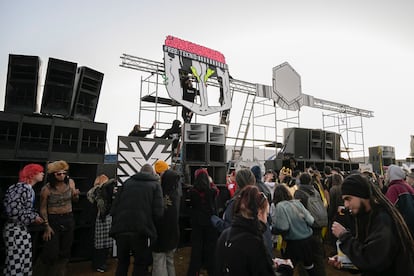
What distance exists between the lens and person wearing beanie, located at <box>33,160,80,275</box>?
305 cm

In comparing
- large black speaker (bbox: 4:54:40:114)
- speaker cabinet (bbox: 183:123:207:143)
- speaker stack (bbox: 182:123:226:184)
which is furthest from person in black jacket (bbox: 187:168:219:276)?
large black speaker (bbox: 4:54:40:114)

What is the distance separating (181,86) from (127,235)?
603 cm

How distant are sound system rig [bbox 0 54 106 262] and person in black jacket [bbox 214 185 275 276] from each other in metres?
3.23

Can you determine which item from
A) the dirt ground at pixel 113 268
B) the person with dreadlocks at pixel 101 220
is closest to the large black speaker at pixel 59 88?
the person with dreadlocks at pixel 101 220

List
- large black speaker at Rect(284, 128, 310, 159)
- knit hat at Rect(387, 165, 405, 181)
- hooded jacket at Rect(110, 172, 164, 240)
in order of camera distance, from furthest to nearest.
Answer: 1. large black speaker at Rect(284, 128, 310, 159)
2. knit hat at Rect(387, 165, 405, 181)
3. hooded jacket at Rect(110, 172, 164, 240)

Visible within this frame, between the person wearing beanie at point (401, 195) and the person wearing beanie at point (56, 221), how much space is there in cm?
365

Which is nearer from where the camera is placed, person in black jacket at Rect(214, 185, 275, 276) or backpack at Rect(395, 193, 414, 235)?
person in black jacket at Rect(214, 185, 275, 276)

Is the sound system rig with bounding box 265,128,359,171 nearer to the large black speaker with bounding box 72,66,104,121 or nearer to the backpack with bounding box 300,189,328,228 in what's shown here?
the backpack with bounding box 300,189,328,228

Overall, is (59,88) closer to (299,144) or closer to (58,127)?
(58,127)

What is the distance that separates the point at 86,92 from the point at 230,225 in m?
Result: 3.43

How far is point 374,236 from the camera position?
4.65 feet

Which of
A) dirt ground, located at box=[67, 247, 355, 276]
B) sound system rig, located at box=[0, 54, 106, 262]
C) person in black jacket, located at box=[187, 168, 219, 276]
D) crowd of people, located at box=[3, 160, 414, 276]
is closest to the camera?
crowd of people, located at box=[3, 160, 414, 276]

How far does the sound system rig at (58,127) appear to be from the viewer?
3.79 metres

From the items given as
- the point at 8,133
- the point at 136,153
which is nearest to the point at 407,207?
the point at 136,153
